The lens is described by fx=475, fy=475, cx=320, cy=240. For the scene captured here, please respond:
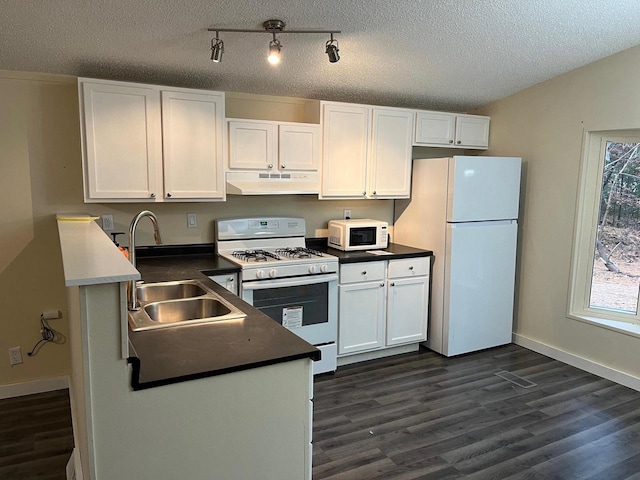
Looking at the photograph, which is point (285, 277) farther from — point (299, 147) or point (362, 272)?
point (299, 147)

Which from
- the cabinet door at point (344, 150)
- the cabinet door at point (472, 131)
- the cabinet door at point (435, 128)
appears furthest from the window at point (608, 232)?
the cabinet door at point (344, 150)

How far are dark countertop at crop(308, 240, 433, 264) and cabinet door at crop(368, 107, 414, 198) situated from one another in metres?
0.48

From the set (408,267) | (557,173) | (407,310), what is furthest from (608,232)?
(407,310)

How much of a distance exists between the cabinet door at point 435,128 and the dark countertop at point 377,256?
0.96 metres

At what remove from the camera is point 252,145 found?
3537mm

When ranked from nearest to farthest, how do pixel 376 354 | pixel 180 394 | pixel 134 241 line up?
pixel 180 394
pixel 134 241
pixel 376 354

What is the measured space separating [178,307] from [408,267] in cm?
220

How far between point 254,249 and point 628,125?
9.86 feet

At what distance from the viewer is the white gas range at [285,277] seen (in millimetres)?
3381

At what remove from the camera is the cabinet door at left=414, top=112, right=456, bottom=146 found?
421 centimetres

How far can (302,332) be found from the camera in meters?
3.53

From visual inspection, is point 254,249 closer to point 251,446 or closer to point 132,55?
point 132,55

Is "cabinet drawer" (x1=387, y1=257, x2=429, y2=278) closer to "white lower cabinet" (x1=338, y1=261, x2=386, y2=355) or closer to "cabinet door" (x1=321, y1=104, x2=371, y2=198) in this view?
"white lower cabinet" (x1=338, y1=261, x2=386, y2=355)

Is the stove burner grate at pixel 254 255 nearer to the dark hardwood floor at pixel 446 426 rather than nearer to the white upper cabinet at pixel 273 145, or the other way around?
the white upper cabinet at pixel 273 145
